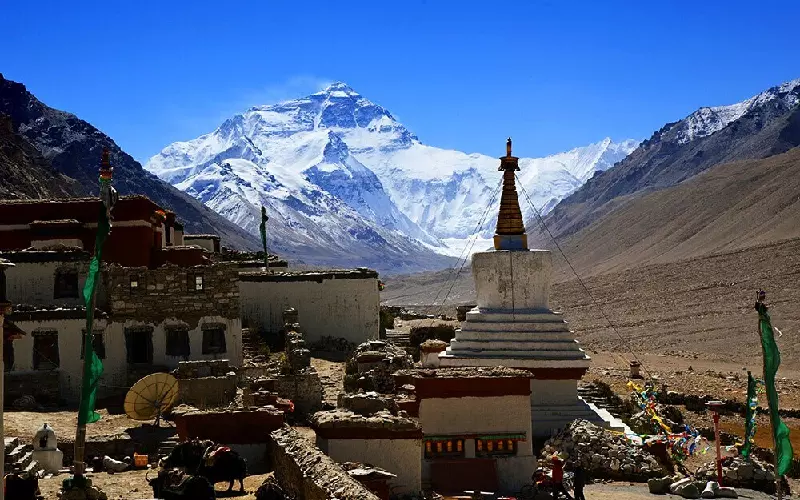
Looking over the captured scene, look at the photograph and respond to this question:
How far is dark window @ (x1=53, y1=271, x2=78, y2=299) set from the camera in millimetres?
24844

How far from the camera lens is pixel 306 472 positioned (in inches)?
489

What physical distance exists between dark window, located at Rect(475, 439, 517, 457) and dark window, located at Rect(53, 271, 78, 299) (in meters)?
11.1

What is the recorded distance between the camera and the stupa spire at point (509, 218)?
25812 mm

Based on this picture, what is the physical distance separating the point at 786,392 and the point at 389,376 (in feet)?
69.7

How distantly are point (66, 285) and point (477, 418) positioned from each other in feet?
36.7

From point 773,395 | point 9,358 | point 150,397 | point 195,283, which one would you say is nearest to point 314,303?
point 195,283

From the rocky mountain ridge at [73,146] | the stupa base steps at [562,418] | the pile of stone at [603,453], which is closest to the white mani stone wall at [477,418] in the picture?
the pile of stone at [603,453]

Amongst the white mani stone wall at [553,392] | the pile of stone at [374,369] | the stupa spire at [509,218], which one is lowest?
the white mani stone wall at [553,392]

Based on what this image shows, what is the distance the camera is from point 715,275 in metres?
84.6

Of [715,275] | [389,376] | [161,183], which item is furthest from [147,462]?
[161,183]

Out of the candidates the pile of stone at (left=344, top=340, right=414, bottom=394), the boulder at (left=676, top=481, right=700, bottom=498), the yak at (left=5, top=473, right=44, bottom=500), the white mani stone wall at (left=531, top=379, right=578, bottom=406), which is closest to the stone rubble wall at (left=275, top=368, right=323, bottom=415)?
the pile of stone at (left=344, top=340, right=414, bottom=394)

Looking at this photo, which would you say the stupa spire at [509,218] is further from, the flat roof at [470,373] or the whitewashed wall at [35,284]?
the whitewashed wall at [35,284]

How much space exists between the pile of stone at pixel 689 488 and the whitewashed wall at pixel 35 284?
13.3 m

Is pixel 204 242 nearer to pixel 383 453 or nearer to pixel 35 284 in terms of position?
pixel 35 284
